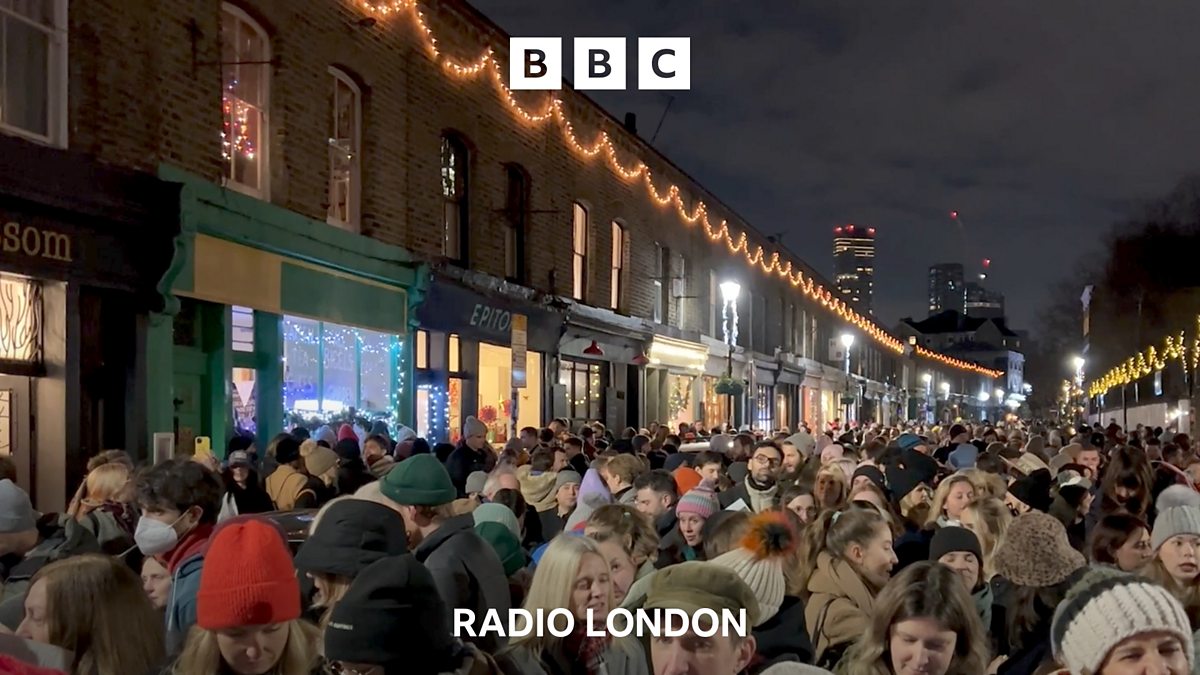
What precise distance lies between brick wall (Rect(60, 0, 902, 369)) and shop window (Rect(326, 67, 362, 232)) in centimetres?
14

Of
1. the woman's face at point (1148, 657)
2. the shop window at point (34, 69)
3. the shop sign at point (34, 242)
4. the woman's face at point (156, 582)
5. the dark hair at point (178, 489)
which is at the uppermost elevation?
the shop window at point (34, 69)

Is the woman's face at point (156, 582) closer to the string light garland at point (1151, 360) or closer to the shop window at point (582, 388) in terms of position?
the shop window at point (582, 388)

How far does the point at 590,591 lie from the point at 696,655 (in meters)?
0.99

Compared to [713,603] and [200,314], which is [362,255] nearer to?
[200,314]

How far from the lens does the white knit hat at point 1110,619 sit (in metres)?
3.53

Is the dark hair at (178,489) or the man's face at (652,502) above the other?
the dark hair at (178,489)

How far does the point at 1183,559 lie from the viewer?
565 cm

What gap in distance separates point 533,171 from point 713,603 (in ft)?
70.5

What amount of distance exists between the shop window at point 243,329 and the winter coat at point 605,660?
35.7ft

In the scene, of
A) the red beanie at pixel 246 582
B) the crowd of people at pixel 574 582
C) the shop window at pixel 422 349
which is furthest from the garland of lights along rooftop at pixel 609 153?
the red beanie at pixel 246 582

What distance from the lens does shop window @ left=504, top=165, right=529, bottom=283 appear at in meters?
23.9

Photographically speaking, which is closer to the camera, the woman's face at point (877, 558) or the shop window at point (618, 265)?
the woman's face at point (877, 558)

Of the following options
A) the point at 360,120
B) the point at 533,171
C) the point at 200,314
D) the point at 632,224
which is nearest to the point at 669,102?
the point at 632,224

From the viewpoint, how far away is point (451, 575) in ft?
15.9
